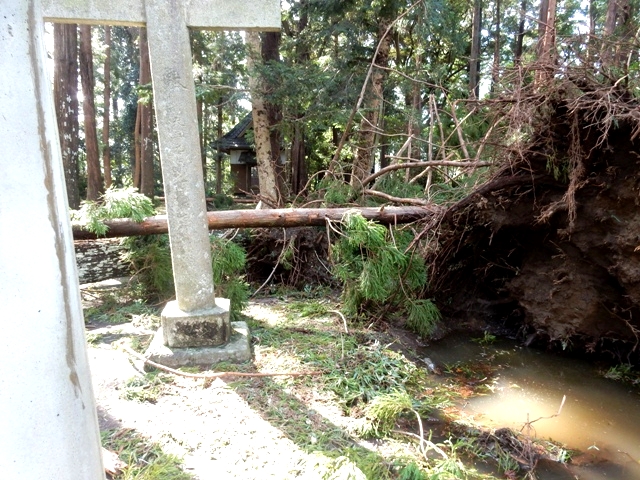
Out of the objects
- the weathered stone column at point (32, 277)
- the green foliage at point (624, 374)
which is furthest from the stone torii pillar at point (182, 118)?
the green foliage at point (624, 374)

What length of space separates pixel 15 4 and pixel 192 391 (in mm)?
3144

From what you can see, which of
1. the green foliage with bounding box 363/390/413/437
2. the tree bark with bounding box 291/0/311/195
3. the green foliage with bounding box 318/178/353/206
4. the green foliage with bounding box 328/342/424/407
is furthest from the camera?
the tree bark with bounding box 291/0/311/195

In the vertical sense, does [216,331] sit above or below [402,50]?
below

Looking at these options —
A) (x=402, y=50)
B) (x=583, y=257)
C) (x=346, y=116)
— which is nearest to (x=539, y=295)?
(x=583, y=257)

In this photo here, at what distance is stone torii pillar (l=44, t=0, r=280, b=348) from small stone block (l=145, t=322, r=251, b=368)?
0.07 m

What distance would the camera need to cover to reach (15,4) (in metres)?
0.95

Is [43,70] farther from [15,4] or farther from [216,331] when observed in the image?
[216,331]

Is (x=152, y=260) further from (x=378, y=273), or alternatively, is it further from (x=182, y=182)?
(x=378, y=273)

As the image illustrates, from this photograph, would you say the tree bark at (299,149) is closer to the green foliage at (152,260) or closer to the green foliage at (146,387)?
the green foliage at (152,260)

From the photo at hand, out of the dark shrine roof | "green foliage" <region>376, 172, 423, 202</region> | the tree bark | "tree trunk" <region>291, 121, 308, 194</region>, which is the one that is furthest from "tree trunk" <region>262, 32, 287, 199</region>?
the dark shrine roof

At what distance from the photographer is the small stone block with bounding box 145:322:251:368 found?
152 inches

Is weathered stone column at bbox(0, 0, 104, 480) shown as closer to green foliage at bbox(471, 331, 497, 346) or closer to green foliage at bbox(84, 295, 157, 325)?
green foliage at bbox(84, 295, 157, 325)

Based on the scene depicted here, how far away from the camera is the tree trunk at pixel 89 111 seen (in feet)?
37.5

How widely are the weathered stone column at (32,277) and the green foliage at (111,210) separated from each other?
4.40 meters
